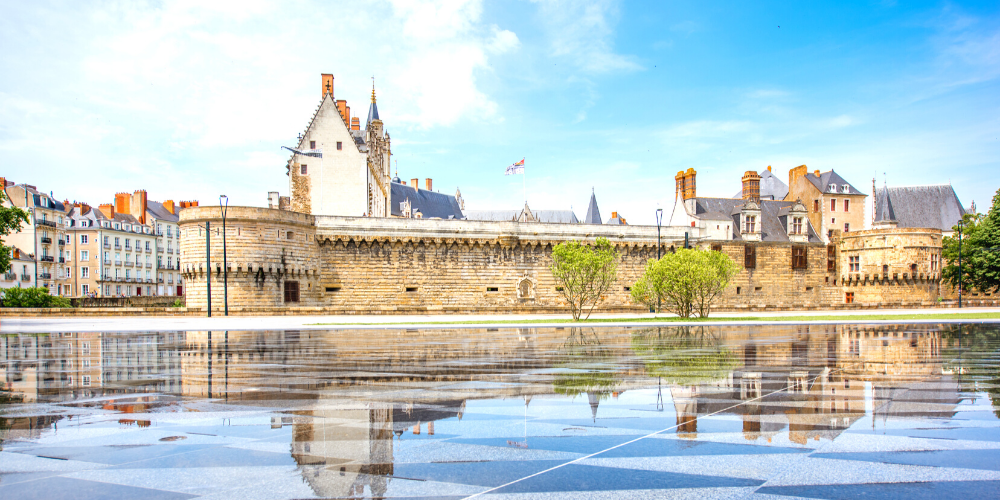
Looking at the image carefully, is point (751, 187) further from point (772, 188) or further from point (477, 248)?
point (477, 248)

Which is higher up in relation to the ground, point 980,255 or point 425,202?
point 425,202

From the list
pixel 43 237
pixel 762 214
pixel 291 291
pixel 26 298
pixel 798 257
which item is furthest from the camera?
pixel 43 237

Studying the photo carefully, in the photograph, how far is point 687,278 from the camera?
95.8 ft

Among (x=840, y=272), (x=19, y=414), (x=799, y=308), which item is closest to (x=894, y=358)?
(x=19, y=414)

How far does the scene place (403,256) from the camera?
38.1 meters

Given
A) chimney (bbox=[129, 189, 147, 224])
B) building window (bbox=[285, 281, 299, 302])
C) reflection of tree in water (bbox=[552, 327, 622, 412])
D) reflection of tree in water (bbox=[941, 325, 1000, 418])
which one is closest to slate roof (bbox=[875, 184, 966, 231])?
reflection of tree in water (bbox=[941, 325, 1000, 418])

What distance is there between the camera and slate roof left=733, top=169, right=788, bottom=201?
5803 centimetres

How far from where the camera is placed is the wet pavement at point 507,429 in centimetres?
377

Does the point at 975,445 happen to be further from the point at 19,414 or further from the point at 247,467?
the point at 19,414

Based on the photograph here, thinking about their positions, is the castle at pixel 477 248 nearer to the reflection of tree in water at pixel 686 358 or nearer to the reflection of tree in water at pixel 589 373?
the reflection of tree in water at pixel 686 358

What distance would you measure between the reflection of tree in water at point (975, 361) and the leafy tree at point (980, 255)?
35.8 meters

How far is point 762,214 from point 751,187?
229cm

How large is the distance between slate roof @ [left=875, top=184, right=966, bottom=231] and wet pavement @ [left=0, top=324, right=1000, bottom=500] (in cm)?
5351

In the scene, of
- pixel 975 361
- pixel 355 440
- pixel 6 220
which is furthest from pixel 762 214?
pixel 355 440
